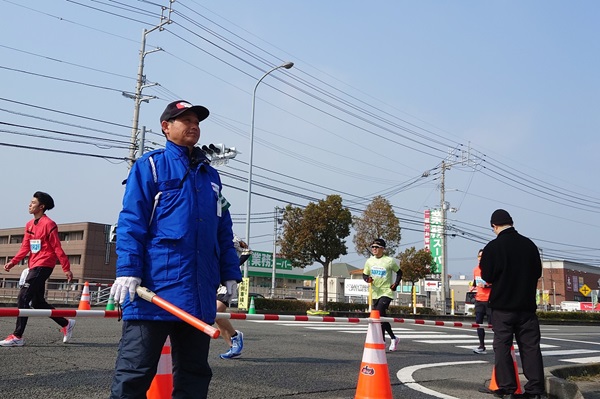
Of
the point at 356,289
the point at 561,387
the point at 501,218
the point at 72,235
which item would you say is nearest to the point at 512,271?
the point at 501,218

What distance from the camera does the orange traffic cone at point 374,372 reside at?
4746mm

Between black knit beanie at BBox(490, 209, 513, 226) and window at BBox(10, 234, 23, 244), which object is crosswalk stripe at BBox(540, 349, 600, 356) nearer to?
black knit beanie at BBox(490, 209, 513, 226)

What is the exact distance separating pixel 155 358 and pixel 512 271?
3.76 m

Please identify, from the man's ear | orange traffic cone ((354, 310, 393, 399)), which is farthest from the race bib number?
the man's ear

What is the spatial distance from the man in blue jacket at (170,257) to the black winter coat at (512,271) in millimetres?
3101

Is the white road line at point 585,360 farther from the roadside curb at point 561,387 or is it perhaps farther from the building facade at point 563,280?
the building facade at point 563,280

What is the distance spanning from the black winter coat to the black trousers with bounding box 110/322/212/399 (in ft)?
10.9

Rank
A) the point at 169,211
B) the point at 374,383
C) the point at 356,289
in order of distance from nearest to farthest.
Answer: the point at 169,211 → the point at 374,383 → the point at 356,289

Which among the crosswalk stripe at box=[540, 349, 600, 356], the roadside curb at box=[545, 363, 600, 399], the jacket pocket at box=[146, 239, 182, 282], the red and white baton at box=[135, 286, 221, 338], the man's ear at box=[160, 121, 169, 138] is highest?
the man's ear at box=[160, 121, 169, 138]

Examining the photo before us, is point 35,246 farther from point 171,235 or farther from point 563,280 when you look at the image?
point 563,280

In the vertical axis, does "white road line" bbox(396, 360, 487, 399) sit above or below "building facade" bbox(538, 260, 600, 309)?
below

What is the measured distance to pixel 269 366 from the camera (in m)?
6.48

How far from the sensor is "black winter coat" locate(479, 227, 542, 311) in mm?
5367

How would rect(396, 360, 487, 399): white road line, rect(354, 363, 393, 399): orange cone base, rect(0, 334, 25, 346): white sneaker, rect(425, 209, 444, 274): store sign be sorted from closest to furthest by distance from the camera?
rect(354, 363, 393, 399): orange cone base < rect(396, 360, 487, 399): white road line < rect(0, 334, 25, 346): white sneaker < rect(425, 209, 444, 274): store sign
